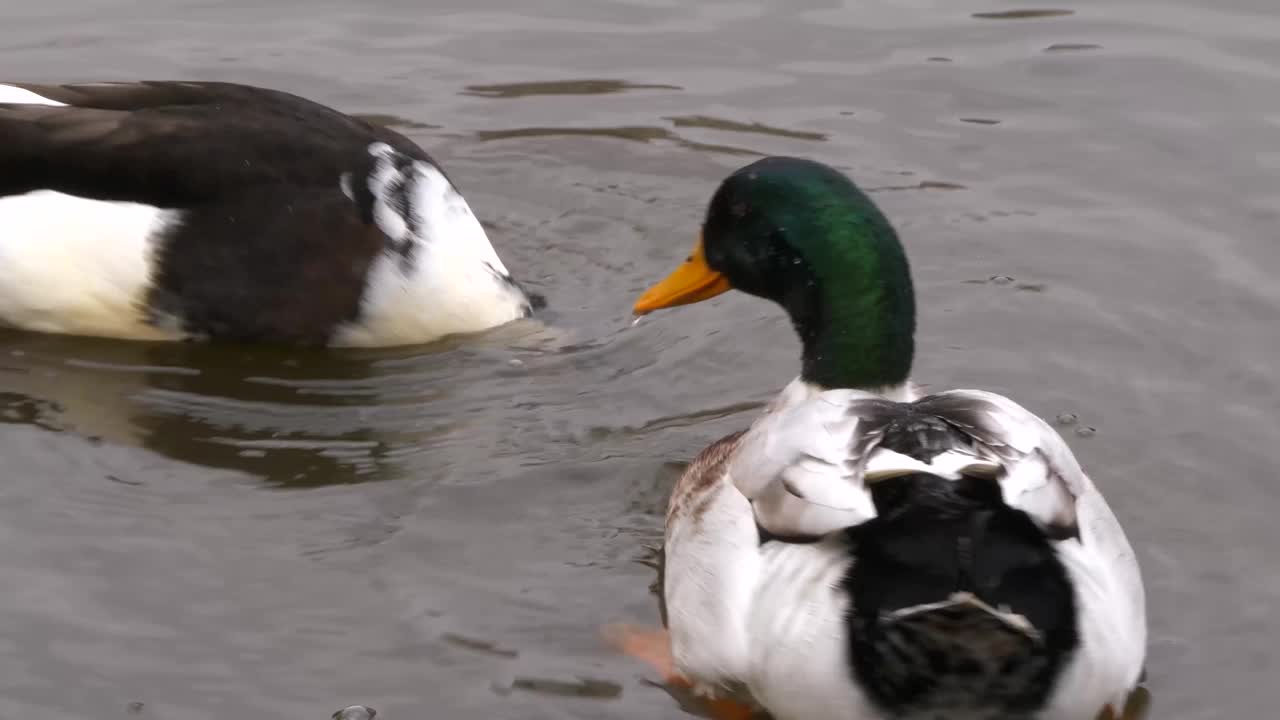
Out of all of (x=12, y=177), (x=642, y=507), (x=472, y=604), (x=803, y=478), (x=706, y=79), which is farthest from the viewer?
(x=706, y=79)

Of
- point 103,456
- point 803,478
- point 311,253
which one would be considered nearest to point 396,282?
point 311,253

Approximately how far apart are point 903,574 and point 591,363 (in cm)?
256

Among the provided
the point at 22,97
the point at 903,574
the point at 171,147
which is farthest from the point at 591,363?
the point at 903,574

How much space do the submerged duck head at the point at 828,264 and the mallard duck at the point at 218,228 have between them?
4.33 ft

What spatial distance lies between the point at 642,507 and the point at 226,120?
187 centimetres

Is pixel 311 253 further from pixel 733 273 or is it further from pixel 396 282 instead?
pixel 733 273

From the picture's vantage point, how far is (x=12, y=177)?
21.2 ft

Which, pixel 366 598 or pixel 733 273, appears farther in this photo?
pixel 733 273

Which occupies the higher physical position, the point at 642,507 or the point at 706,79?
the point at 706,79

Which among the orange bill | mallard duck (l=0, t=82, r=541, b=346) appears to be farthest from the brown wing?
the orange bill

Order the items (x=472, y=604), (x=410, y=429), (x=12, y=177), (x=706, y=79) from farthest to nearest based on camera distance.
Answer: (x=706, y=79) < (x=12, y=177) < (x=410, y=429) < (x=472, y=604)

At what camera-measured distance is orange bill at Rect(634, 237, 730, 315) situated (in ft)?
19.0

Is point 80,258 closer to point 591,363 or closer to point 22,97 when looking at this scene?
point 22,97

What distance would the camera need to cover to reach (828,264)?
541 cm
